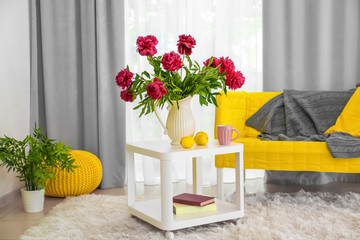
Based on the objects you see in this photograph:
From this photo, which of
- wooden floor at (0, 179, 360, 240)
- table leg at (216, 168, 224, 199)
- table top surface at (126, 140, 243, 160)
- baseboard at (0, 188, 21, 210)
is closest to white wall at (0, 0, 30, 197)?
baseboard at (0, 188, 21, 210)

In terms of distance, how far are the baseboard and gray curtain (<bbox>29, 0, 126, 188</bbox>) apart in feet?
1.68

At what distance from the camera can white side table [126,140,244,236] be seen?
77.1 inches

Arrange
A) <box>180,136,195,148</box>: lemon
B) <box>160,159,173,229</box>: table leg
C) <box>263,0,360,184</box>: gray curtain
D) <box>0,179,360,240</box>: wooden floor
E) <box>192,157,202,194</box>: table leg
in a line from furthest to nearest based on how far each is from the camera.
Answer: <box>263,0,360,184</box>: gray curtain → <box>192,157,202,194</box>: table leg → <box>0,179,360,240</box>: wooden floor → <box>180,136,195,148</box>: lemon → <box>160,159,173,229</box>: table leg

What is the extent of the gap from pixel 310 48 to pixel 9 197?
8.58 ft

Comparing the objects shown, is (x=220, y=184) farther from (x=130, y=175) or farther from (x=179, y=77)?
(x=179, y=77)

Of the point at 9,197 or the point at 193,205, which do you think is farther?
the point at 9,197

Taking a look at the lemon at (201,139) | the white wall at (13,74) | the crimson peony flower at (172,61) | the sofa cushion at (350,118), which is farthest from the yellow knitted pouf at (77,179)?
the sofa cushion at (350,118)

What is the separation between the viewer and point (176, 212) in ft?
6.88

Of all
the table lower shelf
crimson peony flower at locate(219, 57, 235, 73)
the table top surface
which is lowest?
the table lower shelf

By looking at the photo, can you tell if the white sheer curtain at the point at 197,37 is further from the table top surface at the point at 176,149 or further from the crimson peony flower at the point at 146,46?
the crimson peony flower at the point at 146,46

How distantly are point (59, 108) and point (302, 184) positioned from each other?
2064 millimetres

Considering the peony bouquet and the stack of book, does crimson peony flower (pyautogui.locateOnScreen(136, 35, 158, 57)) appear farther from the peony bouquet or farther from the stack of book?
the stack of book

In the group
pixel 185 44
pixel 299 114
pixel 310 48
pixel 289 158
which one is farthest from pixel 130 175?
pixel 310 48

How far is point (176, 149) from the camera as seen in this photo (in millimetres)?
2049
